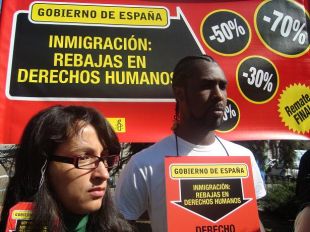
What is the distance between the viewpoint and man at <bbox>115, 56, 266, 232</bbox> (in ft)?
5.96

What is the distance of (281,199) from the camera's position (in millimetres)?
8984

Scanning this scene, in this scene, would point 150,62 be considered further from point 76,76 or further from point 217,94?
point 217,94

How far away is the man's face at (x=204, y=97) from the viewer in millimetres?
1877

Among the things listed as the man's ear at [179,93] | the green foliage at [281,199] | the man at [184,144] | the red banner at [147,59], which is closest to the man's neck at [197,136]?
the man at [184,144]

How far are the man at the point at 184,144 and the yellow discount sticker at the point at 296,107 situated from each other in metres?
0.60

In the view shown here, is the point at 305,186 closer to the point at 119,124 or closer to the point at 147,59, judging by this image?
the point at 119,124

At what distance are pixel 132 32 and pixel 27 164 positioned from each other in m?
1.38

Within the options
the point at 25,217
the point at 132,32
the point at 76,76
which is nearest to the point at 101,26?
the point at 132,32

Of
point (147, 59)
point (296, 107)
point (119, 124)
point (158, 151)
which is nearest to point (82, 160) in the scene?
point (158, 151)

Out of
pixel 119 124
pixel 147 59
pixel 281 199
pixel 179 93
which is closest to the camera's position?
pixel 179 93

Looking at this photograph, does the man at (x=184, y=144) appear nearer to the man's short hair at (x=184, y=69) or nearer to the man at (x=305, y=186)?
the man's short hair at (x=184, y=69)

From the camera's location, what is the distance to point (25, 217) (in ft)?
3.97

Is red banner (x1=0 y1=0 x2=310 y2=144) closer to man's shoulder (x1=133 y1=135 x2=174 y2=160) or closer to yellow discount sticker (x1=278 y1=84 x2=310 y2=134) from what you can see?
yellow discount sticker (x1=278 y1=84 x2=310 y2=134)

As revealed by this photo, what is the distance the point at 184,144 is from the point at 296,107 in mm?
962
